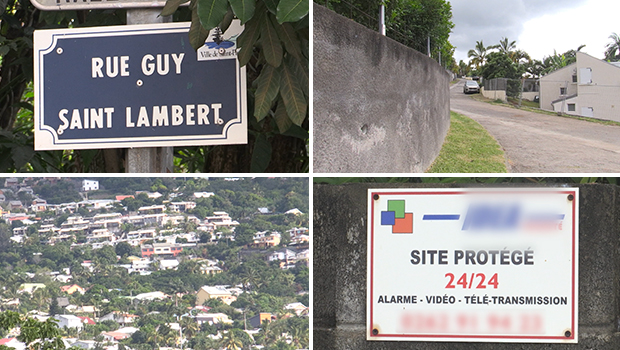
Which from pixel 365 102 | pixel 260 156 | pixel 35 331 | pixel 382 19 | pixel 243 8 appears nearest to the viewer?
pixel 243 8

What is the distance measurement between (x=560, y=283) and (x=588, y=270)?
107mm

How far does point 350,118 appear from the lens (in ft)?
9.30

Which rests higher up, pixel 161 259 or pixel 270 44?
pixel 270 44

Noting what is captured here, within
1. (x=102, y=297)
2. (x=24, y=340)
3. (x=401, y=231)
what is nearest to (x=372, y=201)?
(x=401, y=231)

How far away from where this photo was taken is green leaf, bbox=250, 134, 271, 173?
2.56m

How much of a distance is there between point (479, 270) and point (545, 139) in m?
4.51

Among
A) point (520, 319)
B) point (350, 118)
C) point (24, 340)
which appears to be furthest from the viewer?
point (350, 118)

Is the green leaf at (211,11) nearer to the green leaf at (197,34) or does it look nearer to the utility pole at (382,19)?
the green leaf at (197,34)

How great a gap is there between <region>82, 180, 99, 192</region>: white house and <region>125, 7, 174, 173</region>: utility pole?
113mm

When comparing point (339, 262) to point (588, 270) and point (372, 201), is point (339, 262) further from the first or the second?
point (588, 270)

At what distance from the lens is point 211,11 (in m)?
1.56

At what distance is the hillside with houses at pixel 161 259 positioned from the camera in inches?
69.7

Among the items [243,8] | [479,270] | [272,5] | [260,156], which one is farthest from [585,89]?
[243,8]

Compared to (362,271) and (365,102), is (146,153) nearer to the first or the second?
(362,271)
